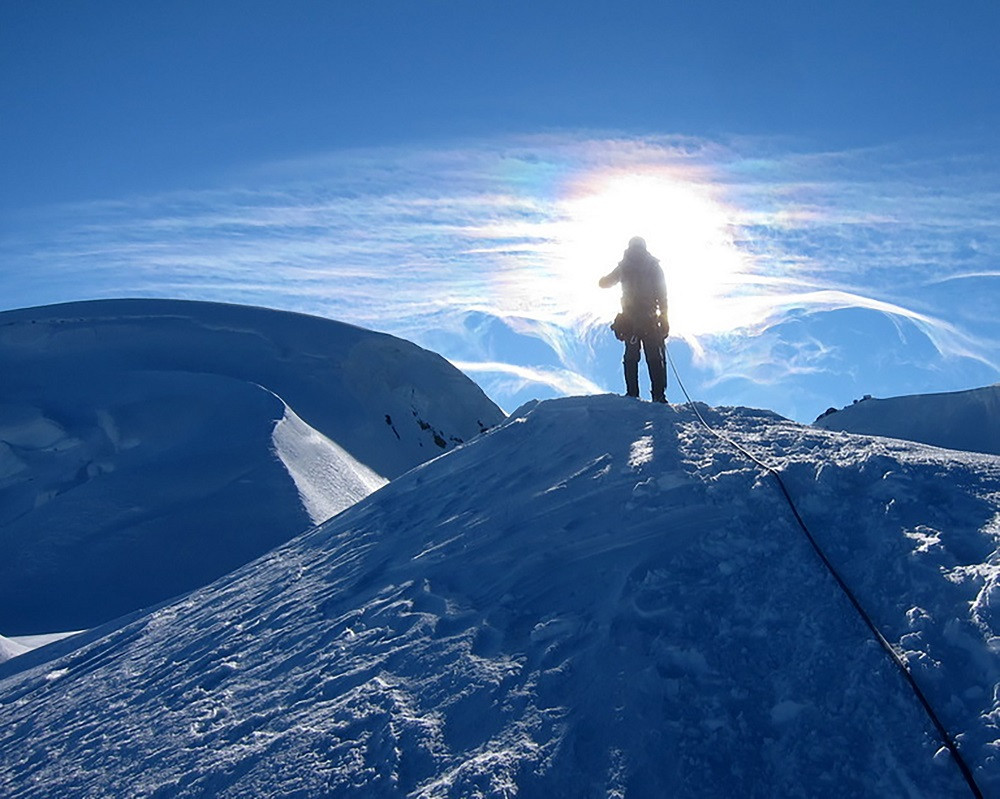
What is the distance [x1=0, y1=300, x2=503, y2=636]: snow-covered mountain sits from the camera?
13.9m

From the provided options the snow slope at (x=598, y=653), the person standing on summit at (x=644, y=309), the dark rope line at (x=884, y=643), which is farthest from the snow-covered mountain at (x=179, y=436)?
the dark rope line at (x=884, y=643)

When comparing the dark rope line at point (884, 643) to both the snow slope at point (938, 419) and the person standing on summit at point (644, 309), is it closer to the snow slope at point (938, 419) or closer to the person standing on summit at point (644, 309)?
the person standing on summit at point (644, 309)

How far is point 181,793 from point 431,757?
5.33 ft

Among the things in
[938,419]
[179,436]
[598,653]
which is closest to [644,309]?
[598,653]

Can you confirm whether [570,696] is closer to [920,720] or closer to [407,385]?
[920,720]

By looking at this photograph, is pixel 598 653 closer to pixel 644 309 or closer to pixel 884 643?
pixel 884 643

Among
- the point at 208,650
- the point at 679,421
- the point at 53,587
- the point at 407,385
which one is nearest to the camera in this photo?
the point at 208,650

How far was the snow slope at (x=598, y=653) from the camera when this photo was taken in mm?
4312

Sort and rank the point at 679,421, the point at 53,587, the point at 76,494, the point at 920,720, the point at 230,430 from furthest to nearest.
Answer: the point at 230,430 < the point at 76,494 < the point at 53,587 < the point at 679,421 < the point at 920,720

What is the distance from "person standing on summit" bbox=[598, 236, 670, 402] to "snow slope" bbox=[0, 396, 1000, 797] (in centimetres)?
259

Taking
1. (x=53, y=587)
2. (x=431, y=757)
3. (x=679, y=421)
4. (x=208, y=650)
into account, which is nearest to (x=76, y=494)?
(x=53, y=587)

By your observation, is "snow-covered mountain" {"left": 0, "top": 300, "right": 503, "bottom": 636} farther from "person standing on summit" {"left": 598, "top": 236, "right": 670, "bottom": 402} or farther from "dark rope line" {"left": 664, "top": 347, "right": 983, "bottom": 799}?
"dark rope line" {"left": 664, "top": 347, "right": 983, "bottom": 799}

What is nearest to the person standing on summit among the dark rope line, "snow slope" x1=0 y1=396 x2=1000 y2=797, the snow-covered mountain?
"snow slope" x1=0 y1=396 x2=1000 y2=797

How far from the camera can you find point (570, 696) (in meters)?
4.80
